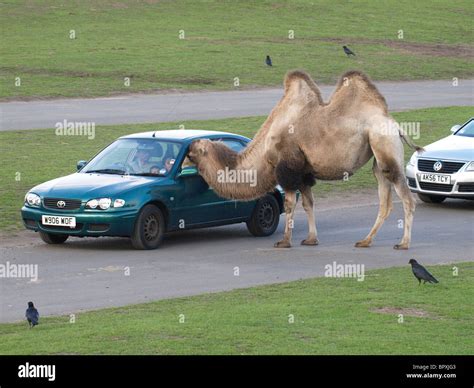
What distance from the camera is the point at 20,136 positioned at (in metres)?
28.5

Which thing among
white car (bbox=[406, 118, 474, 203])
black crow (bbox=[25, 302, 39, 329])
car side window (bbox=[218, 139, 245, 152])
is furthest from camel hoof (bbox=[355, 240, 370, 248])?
black crow (bbox=[25, 302, 39, 329])

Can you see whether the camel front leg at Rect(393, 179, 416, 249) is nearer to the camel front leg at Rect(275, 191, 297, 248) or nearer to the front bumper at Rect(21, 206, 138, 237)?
the camel front leg at Rect(275, 191, 297, 248)

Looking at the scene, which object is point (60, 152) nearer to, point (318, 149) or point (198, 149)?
point (198, 149)

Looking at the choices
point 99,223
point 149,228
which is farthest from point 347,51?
point 99,223

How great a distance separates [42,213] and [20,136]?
34.3ft

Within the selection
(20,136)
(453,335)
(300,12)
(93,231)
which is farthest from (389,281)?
(300,12)

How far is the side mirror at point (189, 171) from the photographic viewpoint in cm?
1914

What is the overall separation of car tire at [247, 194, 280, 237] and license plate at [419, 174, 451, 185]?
12.5 feet

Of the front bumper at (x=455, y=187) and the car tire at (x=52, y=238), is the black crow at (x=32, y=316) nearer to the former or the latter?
the car tire at (x=52, y=238)

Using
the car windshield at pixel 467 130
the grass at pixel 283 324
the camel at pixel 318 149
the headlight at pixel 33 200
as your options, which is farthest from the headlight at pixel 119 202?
the car windshield at pixel 467 130

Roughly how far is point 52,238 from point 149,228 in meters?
1.52

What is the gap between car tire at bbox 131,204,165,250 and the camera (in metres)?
18.3

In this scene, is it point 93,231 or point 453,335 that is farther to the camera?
point 93,231
